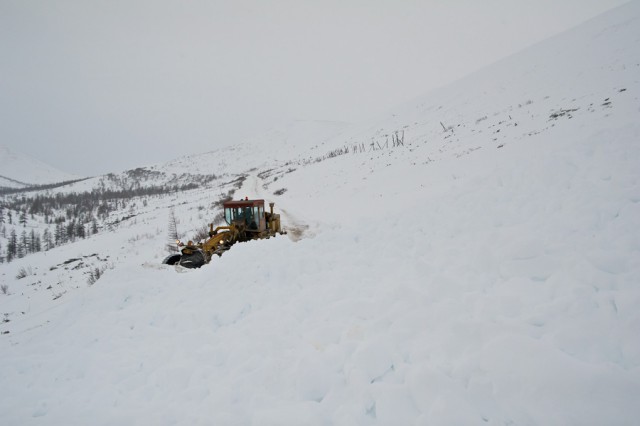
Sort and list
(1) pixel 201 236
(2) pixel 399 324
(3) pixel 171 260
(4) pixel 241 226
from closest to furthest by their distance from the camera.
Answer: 1. (2) pixel 399 324
2. (3) pixel 171 260
3. (4) pixel 241 226
4. (1) pixel 201 236

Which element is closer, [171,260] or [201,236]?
[171,260]

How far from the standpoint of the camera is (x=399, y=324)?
385 centimetres

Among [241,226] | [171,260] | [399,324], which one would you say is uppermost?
[241,226]

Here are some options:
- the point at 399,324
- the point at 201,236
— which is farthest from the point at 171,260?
the point at 399,324

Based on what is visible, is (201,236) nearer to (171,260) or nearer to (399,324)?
(171,260)

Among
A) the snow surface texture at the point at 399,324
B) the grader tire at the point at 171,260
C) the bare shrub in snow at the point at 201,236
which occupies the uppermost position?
the bare shrub in snow at the point at 201,236

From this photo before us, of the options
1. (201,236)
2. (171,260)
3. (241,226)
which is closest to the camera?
(171,260)

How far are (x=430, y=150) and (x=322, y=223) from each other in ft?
39.7

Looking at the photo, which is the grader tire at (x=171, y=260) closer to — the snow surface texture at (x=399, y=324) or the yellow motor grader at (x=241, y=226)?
the yellow motor grader at (x=241, y=226)

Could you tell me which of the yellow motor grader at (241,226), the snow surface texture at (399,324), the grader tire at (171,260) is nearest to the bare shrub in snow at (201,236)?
the yellow motor grader at (241,226)

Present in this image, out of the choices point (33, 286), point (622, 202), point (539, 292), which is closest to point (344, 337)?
point (539, 292)

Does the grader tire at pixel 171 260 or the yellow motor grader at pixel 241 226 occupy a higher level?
the yellow motor grader at pixel 241 226

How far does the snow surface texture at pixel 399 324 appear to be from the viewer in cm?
284

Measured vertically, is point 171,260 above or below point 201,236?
below
